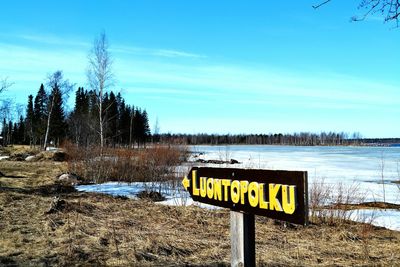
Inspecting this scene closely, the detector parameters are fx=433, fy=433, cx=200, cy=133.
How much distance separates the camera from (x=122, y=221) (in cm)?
816

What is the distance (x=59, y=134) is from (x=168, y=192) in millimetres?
50486

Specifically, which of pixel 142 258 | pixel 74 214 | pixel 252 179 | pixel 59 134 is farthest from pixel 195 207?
pixel 59 134

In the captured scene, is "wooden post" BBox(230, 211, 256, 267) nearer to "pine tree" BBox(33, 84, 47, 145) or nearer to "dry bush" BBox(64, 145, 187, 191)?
"dry bush" BBox(64, 145, 187, 191)

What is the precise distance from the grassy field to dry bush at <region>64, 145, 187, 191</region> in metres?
8.32

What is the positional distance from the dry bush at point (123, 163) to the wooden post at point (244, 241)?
14.4m

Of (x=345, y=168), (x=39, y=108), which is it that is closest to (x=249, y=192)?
(x=345, y=168)

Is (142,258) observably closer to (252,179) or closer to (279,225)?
(252,179)

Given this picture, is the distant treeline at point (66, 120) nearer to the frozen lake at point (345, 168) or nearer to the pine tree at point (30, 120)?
the pine tree at point (30, 120)

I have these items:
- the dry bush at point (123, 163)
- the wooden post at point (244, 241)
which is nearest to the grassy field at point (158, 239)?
the wooden post at point (244, 241)

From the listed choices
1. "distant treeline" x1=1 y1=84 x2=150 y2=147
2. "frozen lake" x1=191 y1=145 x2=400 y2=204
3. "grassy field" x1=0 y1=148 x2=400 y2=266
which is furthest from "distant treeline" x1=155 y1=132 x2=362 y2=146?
"grassy field" x1=0 y1=148 x2=400 y2=266

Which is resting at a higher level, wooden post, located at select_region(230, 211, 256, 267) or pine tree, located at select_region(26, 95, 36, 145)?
pine tree, located at select_region(26, 95, 36, 145)

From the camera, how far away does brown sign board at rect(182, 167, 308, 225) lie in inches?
104

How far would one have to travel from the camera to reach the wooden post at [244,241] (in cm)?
323

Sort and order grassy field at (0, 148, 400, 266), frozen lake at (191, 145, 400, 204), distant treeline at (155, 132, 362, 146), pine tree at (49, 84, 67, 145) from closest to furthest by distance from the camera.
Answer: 1. grassy field at (0, 148, 400, 266)
2. frozen lake at (191, 145, 400, 204)
3. pine tree at (49, 84, 67, 145)
4. distant treeline at (155, 132, 362, 146)
